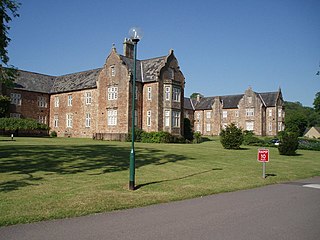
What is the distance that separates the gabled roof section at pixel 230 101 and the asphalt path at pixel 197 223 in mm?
67656

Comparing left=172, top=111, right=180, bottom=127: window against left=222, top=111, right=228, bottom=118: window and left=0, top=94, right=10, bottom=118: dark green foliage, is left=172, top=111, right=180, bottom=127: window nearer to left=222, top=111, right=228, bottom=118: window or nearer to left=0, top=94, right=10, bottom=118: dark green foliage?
left=0, top=94, right=10, bottom=118: dark green foliage

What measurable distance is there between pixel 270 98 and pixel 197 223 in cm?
6982

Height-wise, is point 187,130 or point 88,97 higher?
point 88,97

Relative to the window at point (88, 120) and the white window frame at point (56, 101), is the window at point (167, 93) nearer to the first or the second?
the window at point (88, 120)

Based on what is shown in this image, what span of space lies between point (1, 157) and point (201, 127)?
67086mm

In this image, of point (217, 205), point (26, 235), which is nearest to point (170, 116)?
point (217, 205)

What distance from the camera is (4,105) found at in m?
45.7

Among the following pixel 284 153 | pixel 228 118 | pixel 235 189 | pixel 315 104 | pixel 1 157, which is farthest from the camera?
pixel 315 104

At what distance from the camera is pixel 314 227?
23.1 feet

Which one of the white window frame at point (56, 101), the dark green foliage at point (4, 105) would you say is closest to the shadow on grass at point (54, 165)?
the dark green foliage at point (4, 105)

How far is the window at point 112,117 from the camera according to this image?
138ft

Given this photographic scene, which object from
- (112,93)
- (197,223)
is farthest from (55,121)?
(197,223)

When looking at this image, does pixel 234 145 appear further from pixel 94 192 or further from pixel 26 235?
pixel 26 235

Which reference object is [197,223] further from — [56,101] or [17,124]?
[56,101]
